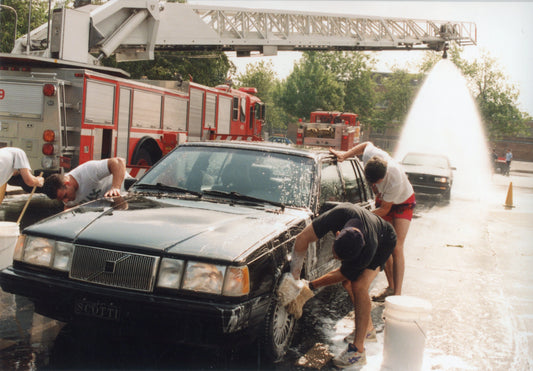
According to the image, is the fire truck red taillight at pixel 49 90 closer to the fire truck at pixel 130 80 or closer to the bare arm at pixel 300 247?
the fire truck at pixel 130 80

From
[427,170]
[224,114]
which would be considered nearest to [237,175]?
[224,114]

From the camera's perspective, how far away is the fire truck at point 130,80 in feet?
31.2

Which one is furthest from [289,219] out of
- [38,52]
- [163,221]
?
[38,52]

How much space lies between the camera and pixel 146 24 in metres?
12.9

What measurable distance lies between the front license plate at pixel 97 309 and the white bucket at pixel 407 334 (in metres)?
1.91

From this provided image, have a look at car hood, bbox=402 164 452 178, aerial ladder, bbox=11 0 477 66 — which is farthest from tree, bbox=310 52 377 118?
car hood, bbox=402 164 452 178

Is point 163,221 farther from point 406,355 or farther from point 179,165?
point 406,355

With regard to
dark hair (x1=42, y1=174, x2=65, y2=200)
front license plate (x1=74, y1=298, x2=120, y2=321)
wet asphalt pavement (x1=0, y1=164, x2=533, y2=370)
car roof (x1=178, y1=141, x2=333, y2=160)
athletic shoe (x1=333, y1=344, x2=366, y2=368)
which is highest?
car roof (x1=178, y1=141, x2=333, y2=160)

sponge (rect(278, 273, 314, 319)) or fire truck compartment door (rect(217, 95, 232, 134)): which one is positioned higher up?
fire truck compartment door (rect(217, 95, 232, 134))

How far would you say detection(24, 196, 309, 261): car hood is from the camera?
11.6ft

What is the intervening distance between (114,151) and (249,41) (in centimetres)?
637

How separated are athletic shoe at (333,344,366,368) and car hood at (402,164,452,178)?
45.2 feet

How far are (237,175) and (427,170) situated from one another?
13716 millimetres

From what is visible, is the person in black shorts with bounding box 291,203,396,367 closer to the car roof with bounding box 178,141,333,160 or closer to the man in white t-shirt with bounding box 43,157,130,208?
the car roof with bounding box 178,141,333,160
